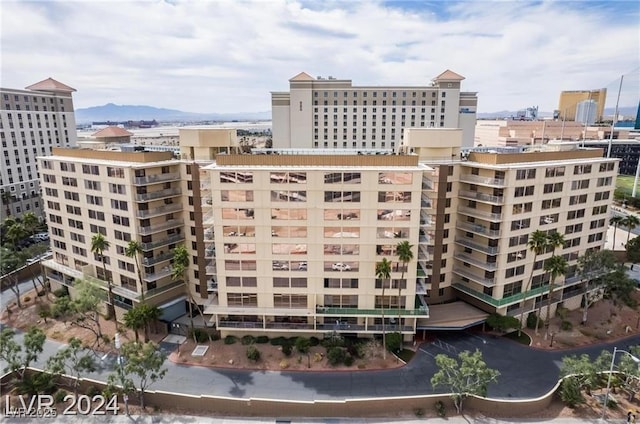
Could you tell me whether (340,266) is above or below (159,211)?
below

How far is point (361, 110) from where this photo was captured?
12088cm

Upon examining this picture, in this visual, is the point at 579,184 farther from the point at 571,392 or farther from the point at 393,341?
the point at 393,341

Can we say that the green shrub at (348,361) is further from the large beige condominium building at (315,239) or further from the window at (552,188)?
the window at (552,188)

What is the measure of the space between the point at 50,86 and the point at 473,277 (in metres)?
122

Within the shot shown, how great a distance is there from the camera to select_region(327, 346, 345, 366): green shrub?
1780 inches

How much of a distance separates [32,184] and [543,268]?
121824 millimetres

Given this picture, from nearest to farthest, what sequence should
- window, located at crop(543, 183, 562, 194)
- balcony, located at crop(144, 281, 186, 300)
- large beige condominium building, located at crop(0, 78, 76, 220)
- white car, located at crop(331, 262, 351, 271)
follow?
white car, located at crop(331, 262, 351, 271) < window, located at crop(543, 183, 562, 194) < balcony, located at crop(144, 281, 186, 300) < large beige condominium building, located at crop(0, 78, 76, 220)

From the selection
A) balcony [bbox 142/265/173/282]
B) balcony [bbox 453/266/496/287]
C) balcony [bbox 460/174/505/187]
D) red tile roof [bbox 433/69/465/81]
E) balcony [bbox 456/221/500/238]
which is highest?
red tile roof [bbox 433/69/465/81]

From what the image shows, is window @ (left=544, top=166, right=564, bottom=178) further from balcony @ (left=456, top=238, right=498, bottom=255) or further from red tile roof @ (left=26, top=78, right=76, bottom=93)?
red tile roof @ (left=26, top=78, right=76, bottom=93)

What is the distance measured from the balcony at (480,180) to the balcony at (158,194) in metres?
43.5

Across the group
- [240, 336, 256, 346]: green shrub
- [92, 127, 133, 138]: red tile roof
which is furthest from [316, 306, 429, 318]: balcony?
[92, 127, 133, 138]: red tile roof

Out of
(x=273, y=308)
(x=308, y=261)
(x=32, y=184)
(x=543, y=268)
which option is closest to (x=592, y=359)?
(x=543, y=268)

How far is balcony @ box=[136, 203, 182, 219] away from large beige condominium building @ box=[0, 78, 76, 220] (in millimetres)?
62572

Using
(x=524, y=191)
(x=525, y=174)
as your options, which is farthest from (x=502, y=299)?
(x=525, y=174)
